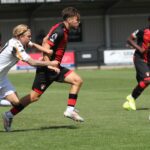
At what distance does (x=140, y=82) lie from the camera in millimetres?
14352

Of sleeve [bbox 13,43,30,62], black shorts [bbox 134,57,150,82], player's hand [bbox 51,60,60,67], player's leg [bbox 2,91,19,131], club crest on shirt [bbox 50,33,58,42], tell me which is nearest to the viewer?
sleeve [bbox 13,43,30,62]

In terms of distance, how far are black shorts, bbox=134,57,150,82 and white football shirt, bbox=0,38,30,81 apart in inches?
190

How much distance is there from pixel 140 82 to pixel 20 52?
5.07 metres

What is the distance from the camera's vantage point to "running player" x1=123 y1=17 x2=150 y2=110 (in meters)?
14.2

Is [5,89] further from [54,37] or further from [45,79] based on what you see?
[54,37]

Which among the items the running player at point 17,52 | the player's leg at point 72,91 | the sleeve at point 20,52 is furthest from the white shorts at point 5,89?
the player's leg at point 72,91

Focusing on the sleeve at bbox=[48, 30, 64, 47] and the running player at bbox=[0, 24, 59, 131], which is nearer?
the running player at bbox=[0, 24, 59, 131]

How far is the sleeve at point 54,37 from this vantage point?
10531 millimetres

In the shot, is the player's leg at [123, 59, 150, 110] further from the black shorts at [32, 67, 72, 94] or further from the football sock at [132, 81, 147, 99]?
the black shorts at [32, 67, 72, 94]

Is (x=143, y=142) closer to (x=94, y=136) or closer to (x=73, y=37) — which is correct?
(x=94, y=136)

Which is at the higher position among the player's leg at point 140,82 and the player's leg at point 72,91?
the player's leg at point 72,91

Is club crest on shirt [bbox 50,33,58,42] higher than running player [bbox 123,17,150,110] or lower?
higher

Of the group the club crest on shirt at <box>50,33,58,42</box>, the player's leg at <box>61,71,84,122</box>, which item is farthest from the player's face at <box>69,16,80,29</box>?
the player's leg at <box>61,71,84,122</box>

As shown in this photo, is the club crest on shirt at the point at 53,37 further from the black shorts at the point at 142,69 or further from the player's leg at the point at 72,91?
the black shorts at the point at 142,69
